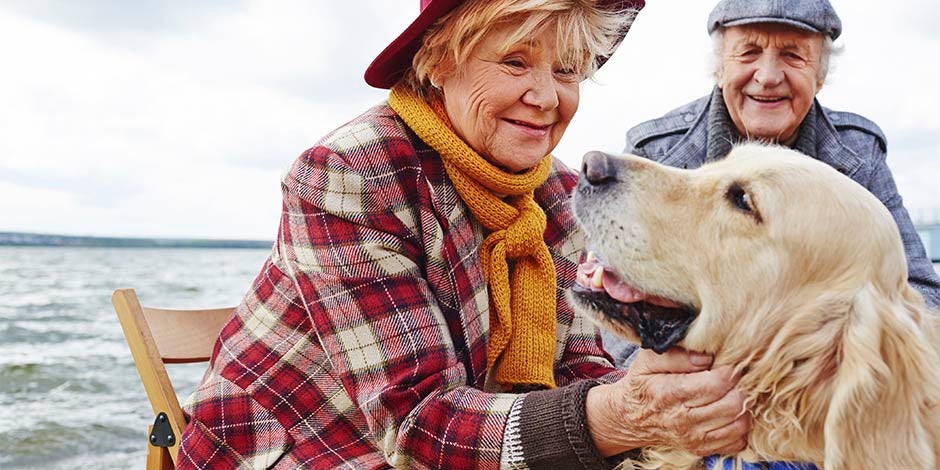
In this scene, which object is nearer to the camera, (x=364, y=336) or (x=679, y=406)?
(x=679, y=406)

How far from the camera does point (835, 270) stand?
1686 millimetres

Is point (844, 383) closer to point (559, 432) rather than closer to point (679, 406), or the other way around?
point (679, 406)

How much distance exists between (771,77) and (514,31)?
1.56 meters

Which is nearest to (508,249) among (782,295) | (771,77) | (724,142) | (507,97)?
(507,97)

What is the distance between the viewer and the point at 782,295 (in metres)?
1.72

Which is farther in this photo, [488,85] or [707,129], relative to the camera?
[707,129]

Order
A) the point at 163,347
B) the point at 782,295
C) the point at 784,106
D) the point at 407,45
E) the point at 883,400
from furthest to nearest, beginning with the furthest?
the point at 784,106 < the point at 163,347 < the point at 407,45 < the point at 782,295 < the point at 883,400

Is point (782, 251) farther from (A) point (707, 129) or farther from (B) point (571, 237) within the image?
(A) point (707, 129)

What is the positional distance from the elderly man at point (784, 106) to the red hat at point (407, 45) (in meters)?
1.09

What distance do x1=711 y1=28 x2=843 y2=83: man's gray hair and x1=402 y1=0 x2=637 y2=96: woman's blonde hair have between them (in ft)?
4.39

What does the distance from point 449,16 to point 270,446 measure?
3.77 ft

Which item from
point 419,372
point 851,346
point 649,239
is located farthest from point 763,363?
point 419,372

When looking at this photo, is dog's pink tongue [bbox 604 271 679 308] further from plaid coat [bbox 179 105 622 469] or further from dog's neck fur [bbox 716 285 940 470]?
plaid coat [bbox 179 105 622 469]

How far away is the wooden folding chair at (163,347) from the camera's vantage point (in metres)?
2.37
